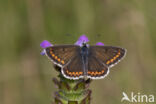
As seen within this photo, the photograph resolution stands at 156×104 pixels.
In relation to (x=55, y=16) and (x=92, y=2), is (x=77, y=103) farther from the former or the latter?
(x=55, y=16)

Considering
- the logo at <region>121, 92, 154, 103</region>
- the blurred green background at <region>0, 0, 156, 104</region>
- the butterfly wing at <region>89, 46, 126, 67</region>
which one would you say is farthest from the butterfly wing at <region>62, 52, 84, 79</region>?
the blurred green background at <region>0, 0, 156, 104</region>

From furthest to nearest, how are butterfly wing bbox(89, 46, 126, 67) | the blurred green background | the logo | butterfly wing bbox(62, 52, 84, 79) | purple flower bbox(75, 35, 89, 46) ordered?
1. the blurred green background
2. the logo
3. purple flower bbox(75, 35, 89, 46)
4. butterfly wing bbox(89, 46, 126, 67)
5. butterfly wing bbox(62, 52, 84, 79)

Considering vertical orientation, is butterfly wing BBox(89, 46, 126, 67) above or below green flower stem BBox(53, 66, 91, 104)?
above

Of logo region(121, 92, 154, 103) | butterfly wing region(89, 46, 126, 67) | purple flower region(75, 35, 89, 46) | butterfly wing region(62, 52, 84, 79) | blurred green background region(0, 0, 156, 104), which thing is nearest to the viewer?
butterfly wing region(62, 52, 84, 79)

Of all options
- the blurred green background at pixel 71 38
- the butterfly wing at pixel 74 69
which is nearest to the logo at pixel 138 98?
the blurred green background at pixel 71 38

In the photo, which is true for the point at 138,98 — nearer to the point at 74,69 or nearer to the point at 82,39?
the point at 82,39

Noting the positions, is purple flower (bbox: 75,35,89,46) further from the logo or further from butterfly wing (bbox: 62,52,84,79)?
the logo

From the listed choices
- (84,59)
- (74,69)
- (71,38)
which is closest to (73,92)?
(74,69)

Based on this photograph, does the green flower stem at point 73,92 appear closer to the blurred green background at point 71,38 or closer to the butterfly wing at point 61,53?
the butterfly wing at point 61,53
